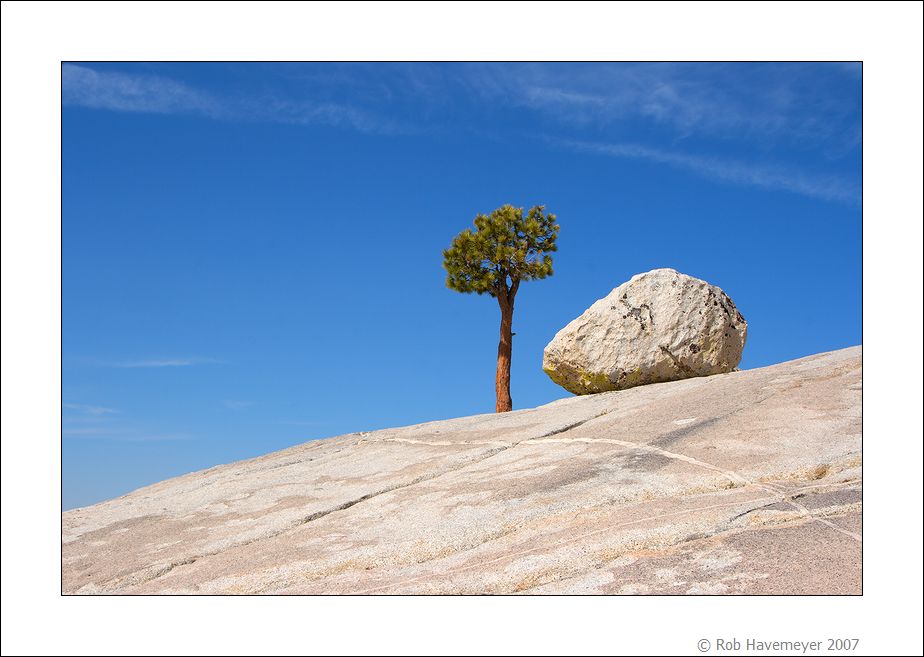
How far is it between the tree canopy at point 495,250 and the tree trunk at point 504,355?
0.38 meters

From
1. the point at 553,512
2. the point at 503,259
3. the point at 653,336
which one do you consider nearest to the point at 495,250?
the point at 503,259

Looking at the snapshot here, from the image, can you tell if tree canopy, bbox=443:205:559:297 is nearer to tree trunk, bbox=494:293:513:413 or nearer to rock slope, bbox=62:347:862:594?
tree trunk, bbox=494:293:513:413

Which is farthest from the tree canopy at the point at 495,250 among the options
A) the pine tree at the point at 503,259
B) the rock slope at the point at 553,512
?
the rock slope at the point at 553,512

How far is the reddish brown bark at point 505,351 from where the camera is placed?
24.6m

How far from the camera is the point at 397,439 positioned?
15828 millimetres

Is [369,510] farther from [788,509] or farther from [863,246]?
[863,246]

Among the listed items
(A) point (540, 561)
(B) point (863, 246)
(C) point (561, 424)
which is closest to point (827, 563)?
(A) point (540, 561)

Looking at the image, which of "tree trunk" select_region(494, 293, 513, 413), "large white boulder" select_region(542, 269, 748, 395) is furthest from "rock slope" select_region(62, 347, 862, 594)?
"tree trunk" select_region(494, 293, 513, 413)

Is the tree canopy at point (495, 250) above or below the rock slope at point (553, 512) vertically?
above

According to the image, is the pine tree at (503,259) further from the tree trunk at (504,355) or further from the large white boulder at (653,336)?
the large white boulder at (653,336)

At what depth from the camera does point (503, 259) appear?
24.7 metres

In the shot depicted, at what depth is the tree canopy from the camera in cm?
2486

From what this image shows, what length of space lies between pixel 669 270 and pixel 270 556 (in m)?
14.2

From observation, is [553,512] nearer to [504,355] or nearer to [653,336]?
[653,336]
